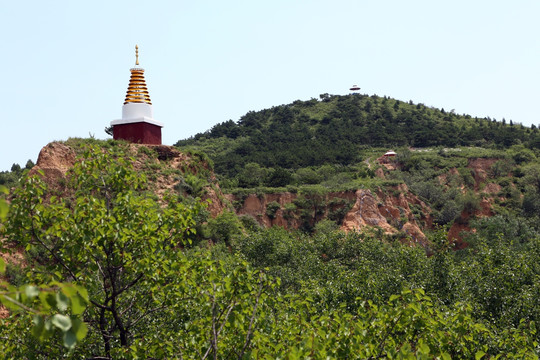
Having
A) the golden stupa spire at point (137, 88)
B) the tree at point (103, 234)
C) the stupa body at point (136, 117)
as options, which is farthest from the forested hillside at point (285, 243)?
the golden stupa spire at point (137, 88)

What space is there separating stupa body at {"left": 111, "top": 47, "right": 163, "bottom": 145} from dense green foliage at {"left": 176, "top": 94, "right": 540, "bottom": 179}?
2933 cm

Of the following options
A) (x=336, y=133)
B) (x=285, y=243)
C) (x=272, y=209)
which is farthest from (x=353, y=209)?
(x=336, y=133)

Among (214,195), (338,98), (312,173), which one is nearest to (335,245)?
(214,195)

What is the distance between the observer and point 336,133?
271 feet

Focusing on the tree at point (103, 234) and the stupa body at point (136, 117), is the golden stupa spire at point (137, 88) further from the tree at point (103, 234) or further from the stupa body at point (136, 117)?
the tree at point (103, 234)

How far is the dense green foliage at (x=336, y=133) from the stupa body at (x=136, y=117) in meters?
29.3

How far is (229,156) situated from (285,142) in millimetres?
10347

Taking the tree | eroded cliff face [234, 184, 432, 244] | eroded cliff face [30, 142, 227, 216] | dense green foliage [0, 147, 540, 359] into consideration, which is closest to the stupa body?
eroded cliff face [30, 142, 227, 216]

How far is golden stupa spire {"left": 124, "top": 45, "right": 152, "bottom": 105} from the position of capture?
36438 millimetres

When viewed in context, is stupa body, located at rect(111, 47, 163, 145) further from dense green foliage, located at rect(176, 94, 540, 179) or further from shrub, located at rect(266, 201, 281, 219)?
dense green foliage, located at rect(176, 94, 540, 179)

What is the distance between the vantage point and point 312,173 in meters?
62.3

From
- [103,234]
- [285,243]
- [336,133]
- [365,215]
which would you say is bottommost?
[285,243]

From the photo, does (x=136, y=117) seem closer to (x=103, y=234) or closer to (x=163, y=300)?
(x=163, y=300)

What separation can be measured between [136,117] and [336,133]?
49393 millimetres
